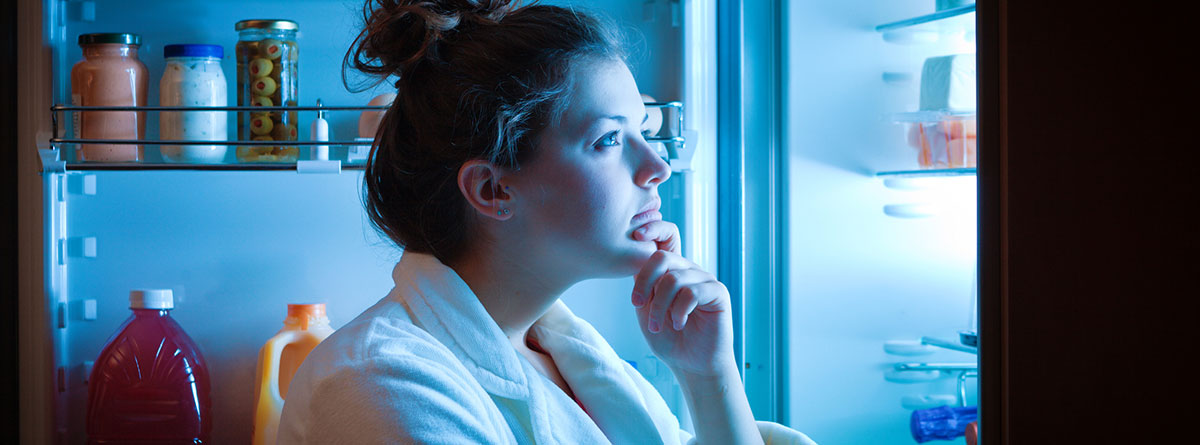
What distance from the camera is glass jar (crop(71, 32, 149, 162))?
139 centimetres

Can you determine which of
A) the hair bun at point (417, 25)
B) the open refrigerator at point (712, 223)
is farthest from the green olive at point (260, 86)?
the hair bun at point (417, 25)

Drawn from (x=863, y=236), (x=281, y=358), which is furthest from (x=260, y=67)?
(x=863, y=236)

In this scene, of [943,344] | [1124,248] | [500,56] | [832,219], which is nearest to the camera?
[1124,248]

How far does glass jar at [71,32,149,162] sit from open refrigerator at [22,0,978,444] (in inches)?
1.8

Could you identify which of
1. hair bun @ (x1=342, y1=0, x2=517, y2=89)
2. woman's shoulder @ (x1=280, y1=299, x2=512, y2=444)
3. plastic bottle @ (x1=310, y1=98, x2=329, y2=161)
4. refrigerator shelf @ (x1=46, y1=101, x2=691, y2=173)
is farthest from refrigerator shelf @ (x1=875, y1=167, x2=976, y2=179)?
plastic bottle @ (x1=310, y1=98, x2=329, y2=161)

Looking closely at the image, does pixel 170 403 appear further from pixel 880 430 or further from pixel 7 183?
pixel 880 430

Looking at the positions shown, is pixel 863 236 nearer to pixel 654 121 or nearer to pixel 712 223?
pixel 712 223

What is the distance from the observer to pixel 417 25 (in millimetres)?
971

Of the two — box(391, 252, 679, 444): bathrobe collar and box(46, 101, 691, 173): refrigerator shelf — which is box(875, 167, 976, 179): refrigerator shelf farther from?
box(391, 252, 679, 444): bathrobe collar

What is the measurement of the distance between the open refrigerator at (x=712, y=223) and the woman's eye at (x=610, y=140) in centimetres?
A: 47

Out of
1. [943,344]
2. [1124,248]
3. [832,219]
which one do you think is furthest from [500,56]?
[943,344]

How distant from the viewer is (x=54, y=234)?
4.75ft

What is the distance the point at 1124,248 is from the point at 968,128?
2.57 ft

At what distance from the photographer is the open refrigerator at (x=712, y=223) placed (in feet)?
4.86
